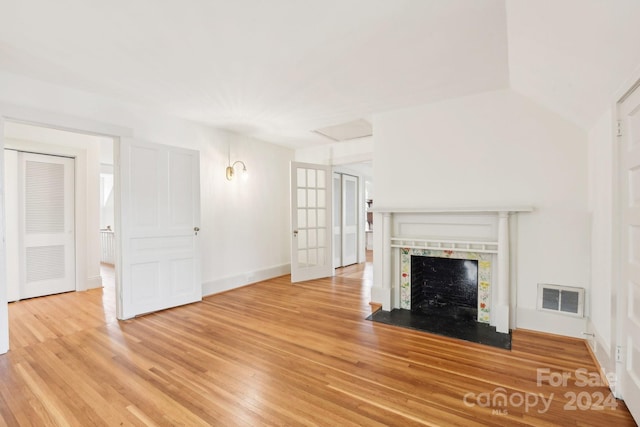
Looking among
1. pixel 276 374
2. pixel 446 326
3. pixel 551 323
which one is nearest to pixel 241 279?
pixel 276 374

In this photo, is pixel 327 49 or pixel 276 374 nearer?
pixel 276 374

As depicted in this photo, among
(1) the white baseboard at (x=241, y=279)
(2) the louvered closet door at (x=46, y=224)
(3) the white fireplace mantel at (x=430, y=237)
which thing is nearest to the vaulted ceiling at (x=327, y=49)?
(3) the white fireplace mantel at (x=430, y=237)

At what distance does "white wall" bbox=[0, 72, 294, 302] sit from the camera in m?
2.82

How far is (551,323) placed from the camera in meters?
2.82

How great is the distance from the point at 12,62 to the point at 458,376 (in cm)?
428

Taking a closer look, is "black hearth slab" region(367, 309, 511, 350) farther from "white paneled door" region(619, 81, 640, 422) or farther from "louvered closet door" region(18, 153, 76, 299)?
"louvered closet door" region(18, 153, 76, 299)

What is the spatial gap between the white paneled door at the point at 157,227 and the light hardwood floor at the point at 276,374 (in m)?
0.34

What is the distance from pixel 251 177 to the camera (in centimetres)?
504

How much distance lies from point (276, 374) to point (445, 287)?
2.26 m

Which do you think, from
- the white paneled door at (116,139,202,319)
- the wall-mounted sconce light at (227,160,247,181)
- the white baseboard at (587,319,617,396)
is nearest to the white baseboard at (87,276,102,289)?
the white paneled door at (116,139,202,319)

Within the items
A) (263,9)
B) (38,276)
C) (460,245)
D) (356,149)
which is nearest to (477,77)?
(460,245)

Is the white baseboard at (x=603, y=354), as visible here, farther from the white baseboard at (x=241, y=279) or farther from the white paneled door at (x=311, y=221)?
the white baseboard at (x=241, y=279)

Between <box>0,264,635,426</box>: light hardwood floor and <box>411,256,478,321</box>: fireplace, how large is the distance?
0.59 m

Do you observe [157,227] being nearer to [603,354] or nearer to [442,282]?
[442,282]
